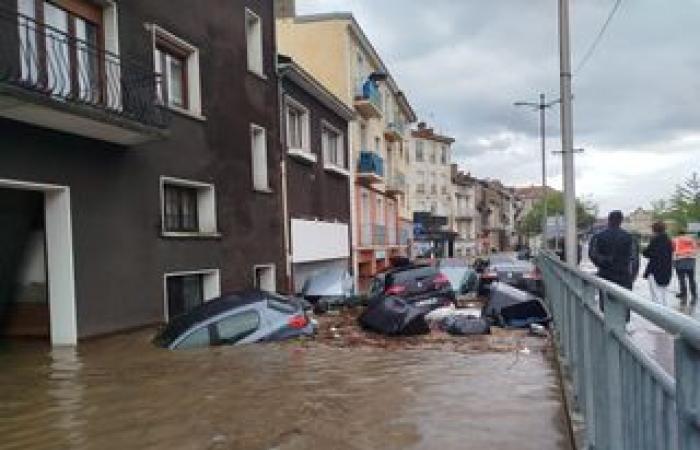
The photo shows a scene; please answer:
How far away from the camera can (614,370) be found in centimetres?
385

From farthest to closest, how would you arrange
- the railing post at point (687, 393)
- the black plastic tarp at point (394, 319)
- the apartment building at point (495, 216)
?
the apartment building at point (495, 216) → the black plastic tarp at point (394, 319) → the railing post at point (687, 393)

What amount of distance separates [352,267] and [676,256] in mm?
18154

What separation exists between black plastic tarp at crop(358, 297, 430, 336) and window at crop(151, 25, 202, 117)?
6149 mm

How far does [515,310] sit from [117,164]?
25.3 ft

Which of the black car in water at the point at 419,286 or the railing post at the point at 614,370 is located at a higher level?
the railing post at the point at 614,370

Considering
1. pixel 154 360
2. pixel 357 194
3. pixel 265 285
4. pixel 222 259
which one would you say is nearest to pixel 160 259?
pixel 222 259

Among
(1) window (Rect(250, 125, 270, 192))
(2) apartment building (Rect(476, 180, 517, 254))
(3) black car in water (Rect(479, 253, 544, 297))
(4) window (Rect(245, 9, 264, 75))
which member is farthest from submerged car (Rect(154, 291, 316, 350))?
(2) apartment building (Rect(476, 180, 517, 254))

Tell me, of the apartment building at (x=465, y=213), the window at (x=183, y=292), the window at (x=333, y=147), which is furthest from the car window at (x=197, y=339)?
the apartment building at (x=465, y=213)

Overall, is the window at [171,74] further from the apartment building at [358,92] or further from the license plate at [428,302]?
the apartment building at [358,92]

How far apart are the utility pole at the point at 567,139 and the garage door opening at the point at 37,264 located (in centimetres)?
847

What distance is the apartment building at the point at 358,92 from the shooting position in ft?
121

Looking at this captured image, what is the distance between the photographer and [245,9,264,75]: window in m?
23.6

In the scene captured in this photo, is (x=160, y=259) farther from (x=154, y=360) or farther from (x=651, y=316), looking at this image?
(x=651, y=316)

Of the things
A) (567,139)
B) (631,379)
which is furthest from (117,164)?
(631,379)
